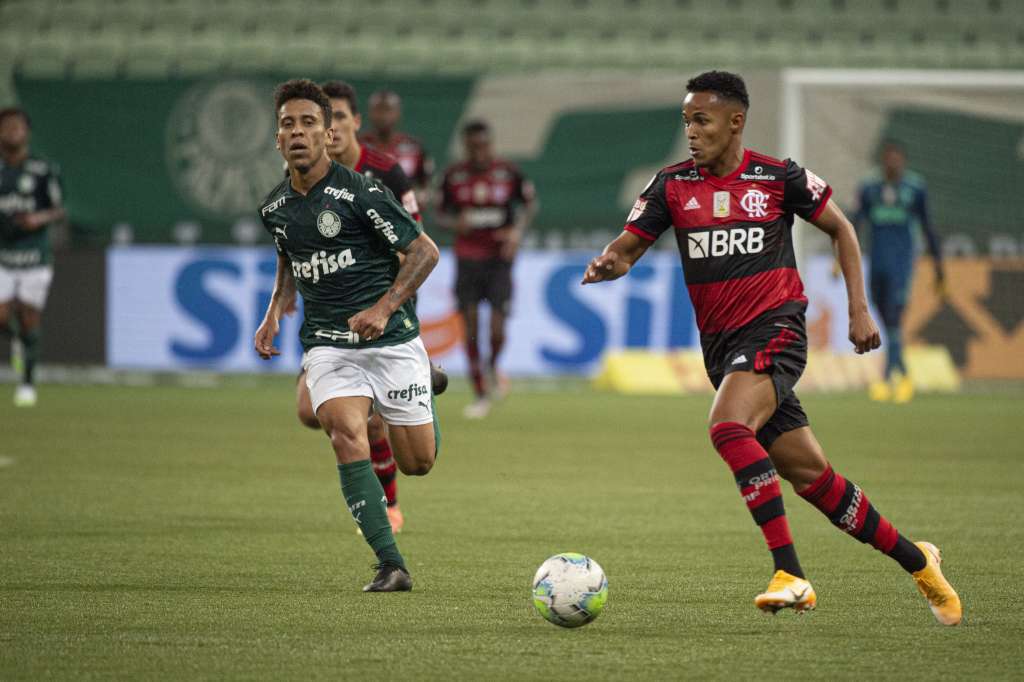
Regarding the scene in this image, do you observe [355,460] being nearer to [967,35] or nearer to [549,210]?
[549,210]

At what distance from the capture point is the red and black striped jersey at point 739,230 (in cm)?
579

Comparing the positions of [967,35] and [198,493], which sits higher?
[967,35]

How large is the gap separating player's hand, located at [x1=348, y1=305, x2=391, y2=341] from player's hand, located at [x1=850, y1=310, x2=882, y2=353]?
1.68m

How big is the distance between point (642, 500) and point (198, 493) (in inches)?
95.1

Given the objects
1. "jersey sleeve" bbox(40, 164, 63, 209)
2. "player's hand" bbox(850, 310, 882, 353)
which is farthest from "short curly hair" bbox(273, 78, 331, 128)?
"jersey sleeve" bbox(40, 164, 63, 209)

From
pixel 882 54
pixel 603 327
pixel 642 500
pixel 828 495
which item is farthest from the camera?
pixel 882 54

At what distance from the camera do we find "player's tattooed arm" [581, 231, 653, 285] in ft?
19.0

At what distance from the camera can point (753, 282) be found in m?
5.79

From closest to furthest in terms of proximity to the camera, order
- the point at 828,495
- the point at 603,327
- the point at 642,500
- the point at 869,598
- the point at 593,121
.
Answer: the point at 828,495, the point at 869,598, the point at 642,500, the point at 603,327, the point at 593,121

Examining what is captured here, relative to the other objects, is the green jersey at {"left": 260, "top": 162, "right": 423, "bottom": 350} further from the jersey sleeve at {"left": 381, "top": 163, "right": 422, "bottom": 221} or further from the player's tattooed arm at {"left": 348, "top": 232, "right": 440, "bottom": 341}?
the jersey sleeve at {"left": 381, "top": 163, "right": 422, "bottom": 221}

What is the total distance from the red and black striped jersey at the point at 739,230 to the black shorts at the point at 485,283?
8969mm

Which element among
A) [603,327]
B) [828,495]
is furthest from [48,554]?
[603,327]

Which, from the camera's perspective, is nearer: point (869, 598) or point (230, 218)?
point (869, 598)

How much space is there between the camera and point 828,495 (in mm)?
5602
